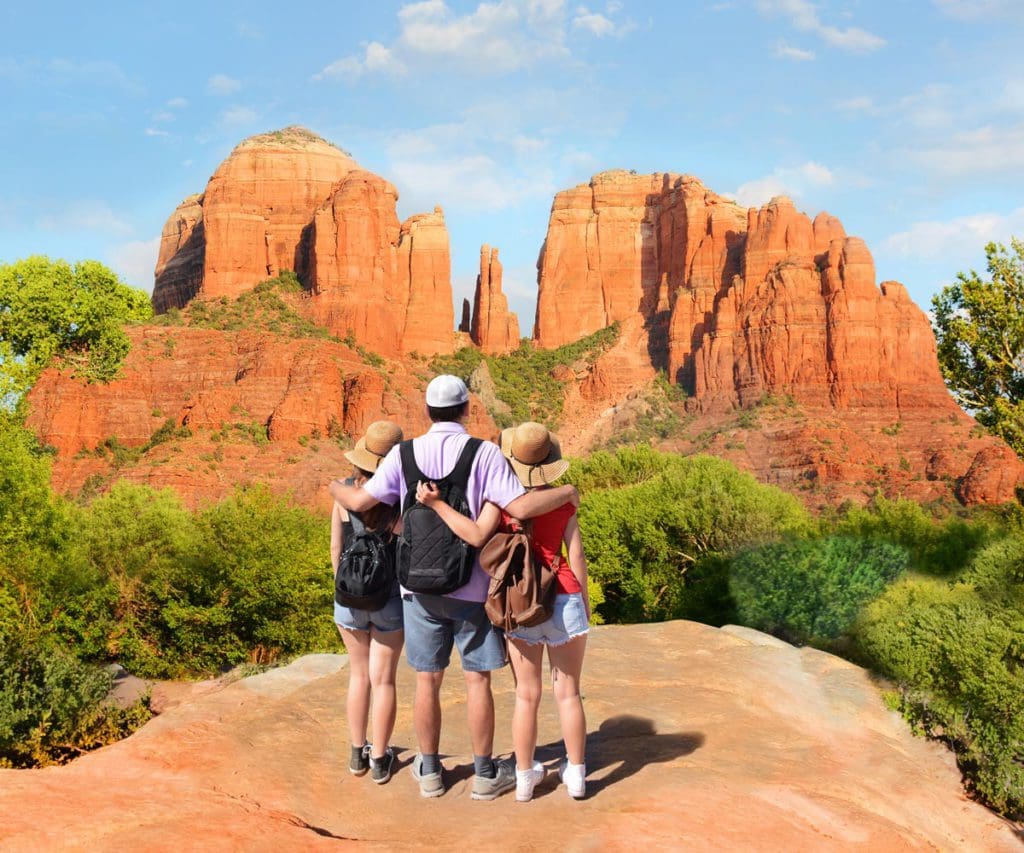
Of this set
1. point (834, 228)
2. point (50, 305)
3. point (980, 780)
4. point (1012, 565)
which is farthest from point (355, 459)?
point (834, 228)

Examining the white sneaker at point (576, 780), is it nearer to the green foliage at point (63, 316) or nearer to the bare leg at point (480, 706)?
the bare leg at point (480, 706)

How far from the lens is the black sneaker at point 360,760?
7156 mm

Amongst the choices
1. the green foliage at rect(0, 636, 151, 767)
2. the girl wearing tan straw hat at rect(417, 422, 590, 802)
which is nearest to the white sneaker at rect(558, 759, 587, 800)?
A: the girl wearing tan straw hat at rect(417, 422, 590, 802)

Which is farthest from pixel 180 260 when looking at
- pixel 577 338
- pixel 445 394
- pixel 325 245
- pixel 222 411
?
pixel 445 394

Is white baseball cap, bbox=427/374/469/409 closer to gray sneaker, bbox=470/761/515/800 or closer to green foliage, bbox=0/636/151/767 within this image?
gray sneaker, bbox=470/761/515/800

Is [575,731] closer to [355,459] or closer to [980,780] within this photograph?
[355,459]

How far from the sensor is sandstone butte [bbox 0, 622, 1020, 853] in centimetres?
593

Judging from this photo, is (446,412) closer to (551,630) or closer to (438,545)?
(438,545)

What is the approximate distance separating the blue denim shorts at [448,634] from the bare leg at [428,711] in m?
0.08

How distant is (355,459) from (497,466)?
1518 mm

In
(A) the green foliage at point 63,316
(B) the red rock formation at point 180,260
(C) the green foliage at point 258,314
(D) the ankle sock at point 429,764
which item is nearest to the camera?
(D) the ankle sock at point 429,764

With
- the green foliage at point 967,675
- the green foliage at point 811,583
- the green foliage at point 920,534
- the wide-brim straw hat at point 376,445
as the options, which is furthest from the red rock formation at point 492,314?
the wide-brim straw hat at point 376,445

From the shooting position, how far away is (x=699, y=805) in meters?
6.52

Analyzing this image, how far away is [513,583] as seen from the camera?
19.4 feet
